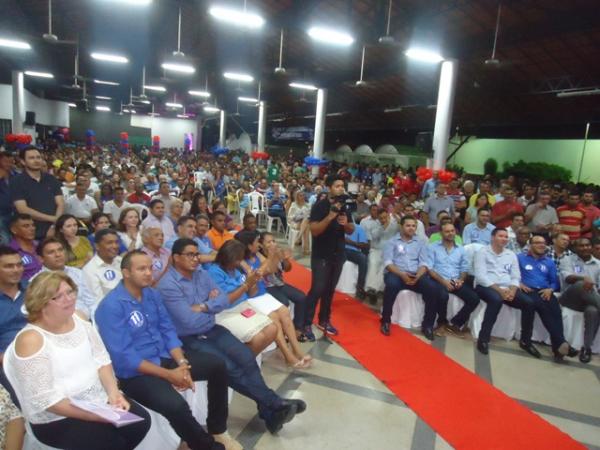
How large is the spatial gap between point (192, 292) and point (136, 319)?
53cm

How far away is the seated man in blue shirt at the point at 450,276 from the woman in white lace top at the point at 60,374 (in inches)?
123

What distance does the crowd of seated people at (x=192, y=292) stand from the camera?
1.72 metres

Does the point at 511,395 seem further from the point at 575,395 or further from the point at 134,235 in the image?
the point at 134,235

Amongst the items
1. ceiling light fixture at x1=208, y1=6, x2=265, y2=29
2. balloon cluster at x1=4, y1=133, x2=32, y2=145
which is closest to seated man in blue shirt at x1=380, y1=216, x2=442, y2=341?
ceiling light fixture at x1=208, y1=6, x2=265, y2=29

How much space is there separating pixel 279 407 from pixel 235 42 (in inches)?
412

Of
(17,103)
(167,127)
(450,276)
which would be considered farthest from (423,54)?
(167,127)

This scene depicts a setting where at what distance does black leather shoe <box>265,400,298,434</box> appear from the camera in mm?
2400

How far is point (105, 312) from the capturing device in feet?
6.71

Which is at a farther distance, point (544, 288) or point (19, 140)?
point (19, 140)

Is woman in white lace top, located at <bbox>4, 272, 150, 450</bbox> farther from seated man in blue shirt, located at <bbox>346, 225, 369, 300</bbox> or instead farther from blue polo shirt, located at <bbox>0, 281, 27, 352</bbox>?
seated man in blue shirt, located at <bbox>346, 225, 369, 300</bbox>

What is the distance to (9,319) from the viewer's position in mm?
2109

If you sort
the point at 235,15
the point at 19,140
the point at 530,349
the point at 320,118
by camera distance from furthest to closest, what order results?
the point at 320,118 → the point at 19,140 → the point at 235,15 → the point at 530,349

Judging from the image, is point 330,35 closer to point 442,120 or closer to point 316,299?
point 442,120

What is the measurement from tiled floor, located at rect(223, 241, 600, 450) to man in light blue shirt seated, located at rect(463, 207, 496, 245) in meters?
1.33
